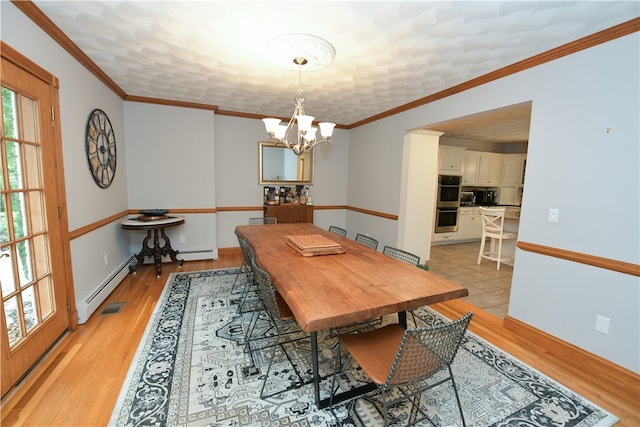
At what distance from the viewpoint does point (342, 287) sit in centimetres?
164

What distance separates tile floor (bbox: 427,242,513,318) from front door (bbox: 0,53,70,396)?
3916mm

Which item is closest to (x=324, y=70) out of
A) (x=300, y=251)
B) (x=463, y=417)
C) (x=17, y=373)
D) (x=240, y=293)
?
(x=300, y=251)

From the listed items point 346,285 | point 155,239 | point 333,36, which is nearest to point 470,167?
point 333,36

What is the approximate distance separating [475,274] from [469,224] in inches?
96.0

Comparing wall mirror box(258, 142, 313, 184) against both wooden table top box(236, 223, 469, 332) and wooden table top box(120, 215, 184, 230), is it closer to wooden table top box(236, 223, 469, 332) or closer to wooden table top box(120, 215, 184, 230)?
wooden table top box(120, 215, 184, 230)

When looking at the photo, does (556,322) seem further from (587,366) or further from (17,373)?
(17,373)

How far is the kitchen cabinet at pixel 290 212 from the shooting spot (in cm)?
485

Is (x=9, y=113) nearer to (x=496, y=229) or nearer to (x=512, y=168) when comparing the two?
(x=496, y=229)

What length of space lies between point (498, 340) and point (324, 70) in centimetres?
296

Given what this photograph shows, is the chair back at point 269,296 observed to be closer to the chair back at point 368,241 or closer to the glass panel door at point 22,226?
the chair back at point 368,241

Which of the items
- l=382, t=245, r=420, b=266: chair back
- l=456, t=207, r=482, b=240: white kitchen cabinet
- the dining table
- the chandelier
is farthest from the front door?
l=456, t=207, r=482, b=240: white kitchen cabinet

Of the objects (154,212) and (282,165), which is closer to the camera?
(154,212)

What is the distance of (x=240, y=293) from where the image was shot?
3.23 m

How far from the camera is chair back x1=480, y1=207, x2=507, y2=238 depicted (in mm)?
4402
